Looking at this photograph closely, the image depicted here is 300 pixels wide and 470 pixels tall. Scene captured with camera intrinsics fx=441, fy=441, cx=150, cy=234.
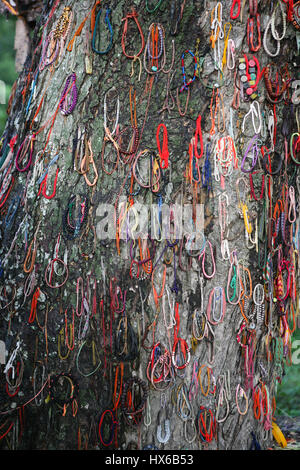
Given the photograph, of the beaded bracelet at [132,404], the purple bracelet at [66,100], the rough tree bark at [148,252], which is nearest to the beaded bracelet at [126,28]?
the rough tree bark at [148,252]

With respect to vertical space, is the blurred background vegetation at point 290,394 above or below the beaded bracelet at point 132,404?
below

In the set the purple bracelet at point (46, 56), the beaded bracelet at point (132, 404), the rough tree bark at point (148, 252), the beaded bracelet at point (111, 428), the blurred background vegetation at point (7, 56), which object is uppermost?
the blurred background vegetation at point (7, 56)

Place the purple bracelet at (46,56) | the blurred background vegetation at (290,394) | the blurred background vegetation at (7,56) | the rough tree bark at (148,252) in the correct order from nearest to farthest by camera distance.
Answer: the rough tree bark at (148,252) → the purple bracelet at (46,56) → the blurred background vegetation at (290,394) → the blurred background vegetation at (7,56)

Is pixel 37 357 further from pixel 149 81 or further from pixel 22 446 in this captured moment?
pixel 149 81

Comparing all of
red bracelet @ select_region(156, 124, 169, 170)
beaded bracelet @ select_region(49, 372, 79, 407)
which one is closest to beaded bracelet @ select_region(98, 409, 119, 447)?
beaded bracelet @ select_region(49, 372, 79, 407)

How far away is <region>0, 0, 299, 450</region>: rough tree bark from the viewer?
205cm

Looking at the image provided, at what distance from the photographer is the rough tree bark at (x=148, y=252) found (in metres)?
2.05

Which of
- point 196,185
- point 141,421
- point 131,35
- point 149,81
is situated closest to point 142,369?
point 141,421

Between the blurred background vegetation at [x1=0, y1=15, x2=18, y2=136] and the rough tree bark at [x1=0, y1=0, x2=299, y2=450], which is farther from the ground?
the blurred background vegetation at [x1=0, y1=15, x2=18, y2=136]

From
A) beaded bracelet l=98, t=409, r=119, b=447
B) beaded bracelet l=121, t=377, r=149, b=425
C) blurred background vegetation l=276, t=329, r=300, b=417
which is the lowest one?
blurred background vegetation l=276, t=329, r=300, b=417

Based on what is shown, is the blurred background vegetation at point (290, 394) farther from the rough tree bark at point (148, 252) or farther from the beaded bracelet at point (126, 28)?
the beaded bracelet at point (126, 28)

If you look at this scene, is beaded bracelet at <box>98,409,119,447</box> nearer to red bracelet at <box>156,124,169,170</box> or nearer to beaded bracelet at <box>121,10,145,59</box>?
red bracelet at <box>156,124,169,170</box>

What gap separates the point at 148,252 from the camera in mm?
2057

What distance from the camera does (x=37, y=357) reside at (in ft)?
7.01
